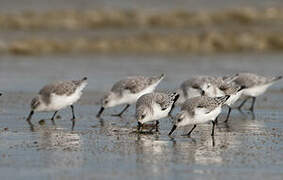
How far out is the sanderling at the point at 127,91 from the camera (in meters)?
15.4

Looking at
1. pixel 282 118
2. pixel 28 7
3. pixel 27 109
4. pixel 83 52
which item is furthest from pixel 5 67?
pixel 28 7

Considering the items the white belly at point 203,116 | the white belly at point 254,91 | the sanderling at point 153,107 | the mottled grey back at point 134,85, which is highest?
the mottled grey back at point 134,85

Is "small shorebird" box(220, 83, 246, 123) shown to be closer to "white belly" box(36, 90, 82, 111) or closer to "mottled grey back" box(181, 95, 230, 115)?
"mottled grey back" box(181, 95, 230, 115)

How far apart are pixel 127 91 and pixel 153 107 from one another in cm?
306

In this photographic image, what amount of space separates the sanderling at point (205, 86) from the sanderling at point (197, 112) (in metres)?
2.40

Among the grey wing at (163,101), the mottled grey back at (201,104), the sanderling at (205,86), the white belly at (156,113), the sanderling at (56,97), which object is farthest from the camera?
the sanderling at (205,86)

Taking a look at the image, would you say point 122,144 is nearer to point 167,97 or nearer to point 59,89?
point 167,97

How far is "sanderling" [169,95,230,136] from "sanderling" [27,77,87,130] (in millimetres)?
2858

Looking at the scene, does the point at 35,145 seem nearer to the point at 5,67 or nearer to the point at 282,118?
the point at 282,118

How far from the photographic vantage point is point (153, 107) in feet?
41.4

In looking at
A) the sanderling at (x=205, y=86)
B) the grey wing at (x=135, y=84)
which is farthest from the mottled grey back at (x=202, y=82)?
the grey wing at (x=135, y=84)

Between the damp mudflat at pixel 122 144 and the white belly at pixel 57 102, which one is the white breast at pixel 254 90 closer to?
the damp mudflat at pixel 122 144

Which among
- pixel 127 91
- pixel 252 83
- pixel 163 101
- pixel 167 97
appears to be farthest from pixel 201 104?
pixel 252 83

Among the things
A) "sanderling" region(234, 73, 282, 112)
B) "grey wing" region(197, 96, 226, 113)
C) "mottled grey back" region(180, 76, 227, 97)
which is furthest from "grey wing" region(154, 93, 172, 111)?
"sanderling" region(234, 73, 282, 112)
